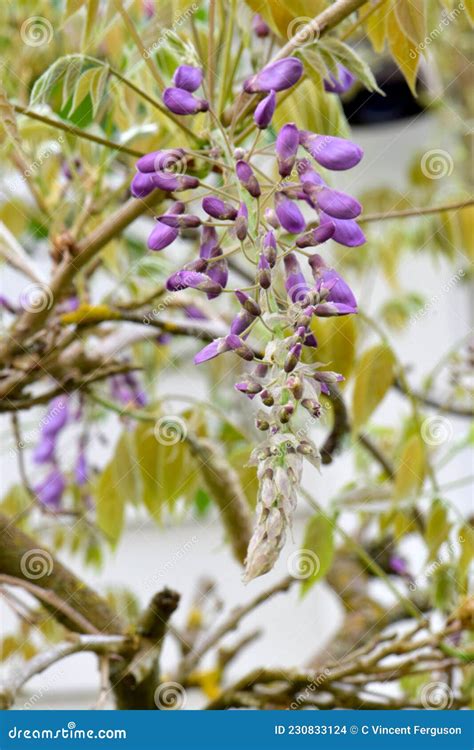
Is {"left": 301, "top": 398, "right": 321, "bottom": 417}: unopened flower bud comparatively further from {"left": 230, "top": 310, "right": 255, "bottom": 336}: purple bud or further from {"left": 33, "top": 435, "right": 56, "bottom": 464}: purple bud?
{"left": 33, "top": 435, "right": 56, "bottom": 464}: purple bud

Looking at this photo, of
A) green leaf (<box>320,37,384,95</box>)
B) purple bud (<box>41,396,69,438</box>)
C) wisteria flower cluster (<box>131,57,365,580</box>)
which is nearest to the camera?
wisteria flower cluster (<box>131,57,365,580</box>)

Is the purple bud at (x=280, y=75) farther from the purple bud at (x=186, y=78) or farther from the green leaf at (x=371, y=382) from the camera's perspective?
the green leaf at (x=371, y=382)

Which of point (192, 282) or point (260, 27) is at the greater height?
point (260, 27)

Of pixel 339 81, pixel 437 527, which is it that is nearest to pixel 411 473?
pixel 437 527

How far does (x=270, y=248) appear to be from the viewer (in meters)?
0.33

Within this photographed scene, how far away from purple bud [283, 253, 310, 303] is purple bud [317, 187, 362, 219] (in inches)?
1.0

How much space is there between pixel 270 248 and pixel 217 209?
0.05 meters

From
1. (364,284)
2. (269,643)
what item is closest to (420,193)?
(364,284)

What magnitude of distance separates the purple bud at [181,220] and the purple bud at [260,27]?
0.26 m

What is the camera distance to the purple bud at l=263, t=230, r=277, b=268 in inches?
13.1

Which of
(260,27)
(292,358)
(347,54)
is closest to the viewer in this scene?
(292,358)

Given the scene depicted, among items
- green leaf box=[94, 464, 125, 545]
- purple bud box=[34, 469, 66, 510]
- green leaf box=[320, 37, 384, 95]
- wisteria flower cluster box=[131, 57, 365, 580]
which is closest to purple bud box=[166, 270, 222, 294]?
wisteria flower cluster box=[131, 57, 365, 580]

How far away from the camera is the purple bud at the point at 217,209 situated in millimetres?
374

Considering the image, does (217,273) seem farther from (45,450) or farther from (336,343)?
(45,450)
